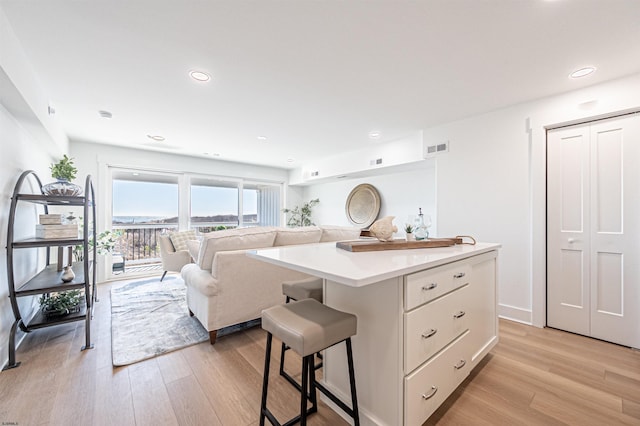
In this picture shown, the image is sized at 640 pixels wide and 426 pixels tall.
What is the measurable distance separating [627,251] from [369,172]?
11.0 feet

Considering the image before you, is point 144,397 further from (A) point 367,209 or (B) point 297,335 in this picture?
(A) point 367,209

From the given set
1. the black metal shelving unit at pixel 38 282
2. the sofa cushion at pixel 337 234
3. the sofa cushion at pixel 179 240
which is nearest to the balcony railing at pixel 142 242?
the sofa cushion at pixel 179 240

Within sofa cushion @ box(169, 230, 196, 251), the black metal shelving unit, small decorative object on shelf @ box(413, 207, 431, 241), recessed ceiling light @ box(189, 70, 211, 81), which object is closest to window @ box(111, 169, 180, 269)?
sofa cushion @ box(169, 230, 196, 251)

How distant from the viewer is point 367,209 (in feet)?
17.2

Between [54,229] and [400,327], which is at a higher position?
[54,229]

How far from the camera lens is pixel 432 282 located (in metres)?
1.31

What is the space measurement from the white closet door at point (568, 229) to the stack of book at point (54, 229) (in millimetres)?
4690

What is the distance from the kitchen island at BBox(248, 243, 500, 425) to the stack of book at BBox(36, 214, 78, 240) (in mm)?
2094

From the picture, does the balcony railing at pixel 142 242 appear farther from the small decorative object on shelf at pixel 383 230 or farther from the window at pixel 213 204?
the small decorative object on shelf at pixel 383 230

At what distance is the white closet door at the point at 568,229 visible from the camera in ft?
8.14

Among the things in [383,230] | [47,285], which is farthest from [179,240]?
[383,230]

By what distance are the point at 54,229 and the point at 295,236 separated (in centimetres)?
214

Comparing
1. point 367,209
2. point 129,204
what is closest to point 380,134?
point 367,209

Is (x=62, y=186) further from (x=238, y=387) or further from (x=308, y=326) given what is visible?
(x=308, y=326)
